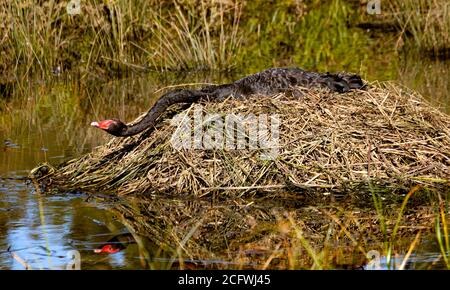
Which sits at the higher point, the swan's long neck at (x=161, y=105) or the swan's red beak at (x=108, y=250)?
the swan's long neck at (x=161, y=105)

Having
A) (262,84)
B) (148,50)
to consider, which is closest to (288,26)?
(148,50)

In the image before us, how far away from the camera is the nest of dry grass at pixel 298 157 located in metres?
7.50

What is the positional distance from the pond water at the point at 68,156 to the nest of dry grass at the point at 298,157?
1.49ft

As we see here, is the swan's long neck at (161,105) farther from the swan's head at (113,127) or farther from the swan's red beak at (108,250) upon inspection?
the swan's red beak at (108,250)

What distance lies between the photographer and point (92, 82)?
13.8 m

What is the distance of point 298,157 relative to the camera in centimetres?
766

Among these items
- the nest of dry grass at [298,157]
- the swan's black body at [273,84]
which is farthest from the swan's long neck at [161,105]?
the nest of dry grass at [298,157]

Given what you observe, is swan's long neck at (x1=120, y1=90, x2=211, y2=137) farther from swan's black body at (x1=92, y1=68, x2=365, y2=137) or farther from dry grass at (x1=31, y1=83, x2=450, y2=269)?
dry grass at (x1=31, y1=83, x2=450, y2=269)

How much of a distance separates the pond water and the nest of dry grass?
1.49ft

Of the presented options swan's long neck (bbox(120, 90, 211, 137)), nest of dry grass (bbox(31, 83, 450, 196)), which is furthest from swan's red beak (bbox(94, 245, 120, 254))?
swan's long neck (bbox(120, 90, 211, 137))

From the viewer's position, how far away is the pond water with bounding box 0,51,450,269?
587cm

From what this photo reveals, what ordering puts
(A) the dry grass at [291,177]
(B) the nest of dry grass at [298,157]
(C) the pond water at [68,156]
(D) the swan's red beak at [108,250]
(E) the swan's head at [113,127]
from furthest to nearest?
(E) the swan's head at [113,127] < (B) the nest of dry grass at [298,157] < (A) the dry grass at [291,177] < (D) the swan's red beak at [108,250] < (C) the pond water at [68,156]

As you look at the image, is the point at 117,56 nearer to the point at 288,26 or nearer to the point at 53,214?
the point at 288,26
